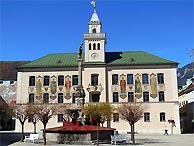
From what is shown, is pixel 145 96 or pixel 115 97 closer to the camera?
pixel 145 96

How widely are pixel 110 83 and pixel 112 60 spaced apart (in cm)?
476

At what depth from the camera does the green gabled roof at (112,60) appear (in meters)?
54.1

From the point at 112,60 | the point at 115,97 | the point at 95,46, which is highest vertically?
the point at 95,46

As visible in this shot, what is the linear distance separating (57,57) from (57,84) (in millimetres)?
7204

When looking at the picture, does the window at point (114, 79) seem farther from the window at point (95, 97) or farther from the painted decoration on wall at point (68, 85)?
the painted decoration on wall at point (68, 85)

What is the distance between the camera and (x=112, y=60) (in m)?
55.8

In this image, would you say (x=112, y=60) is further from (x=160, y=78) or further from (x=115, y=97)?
(x=160, y=78)

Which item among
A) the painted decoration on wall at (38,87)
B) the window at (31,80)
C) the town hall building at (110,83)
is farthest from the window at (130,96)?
the window at (31,80)

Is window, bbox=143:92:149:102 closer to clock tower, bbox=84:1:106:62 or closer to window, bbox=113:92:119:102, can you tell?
window, bbox=113:92:119:102

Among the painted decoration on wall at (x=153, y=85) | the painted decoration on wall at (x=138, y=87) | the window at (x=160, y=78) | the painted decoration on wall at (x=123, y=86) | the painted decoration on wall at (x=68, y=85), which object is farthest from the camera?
the painted decoration on wall at (x=68, y=85)

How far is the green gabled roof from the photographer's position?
2130 inches

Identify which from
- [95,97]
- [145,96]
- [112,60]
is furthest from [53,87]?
[145,96]

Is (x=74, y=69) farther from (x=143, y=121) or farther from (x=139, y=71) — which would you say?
(x=143, y=121)

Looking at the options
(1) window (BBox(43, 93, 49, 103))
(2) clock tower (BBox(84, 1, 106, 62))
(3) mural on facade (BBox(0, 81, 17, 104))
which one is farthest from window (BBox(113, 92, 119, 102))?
(3) mural on facade (BBox(0, 81, 17, 104))
